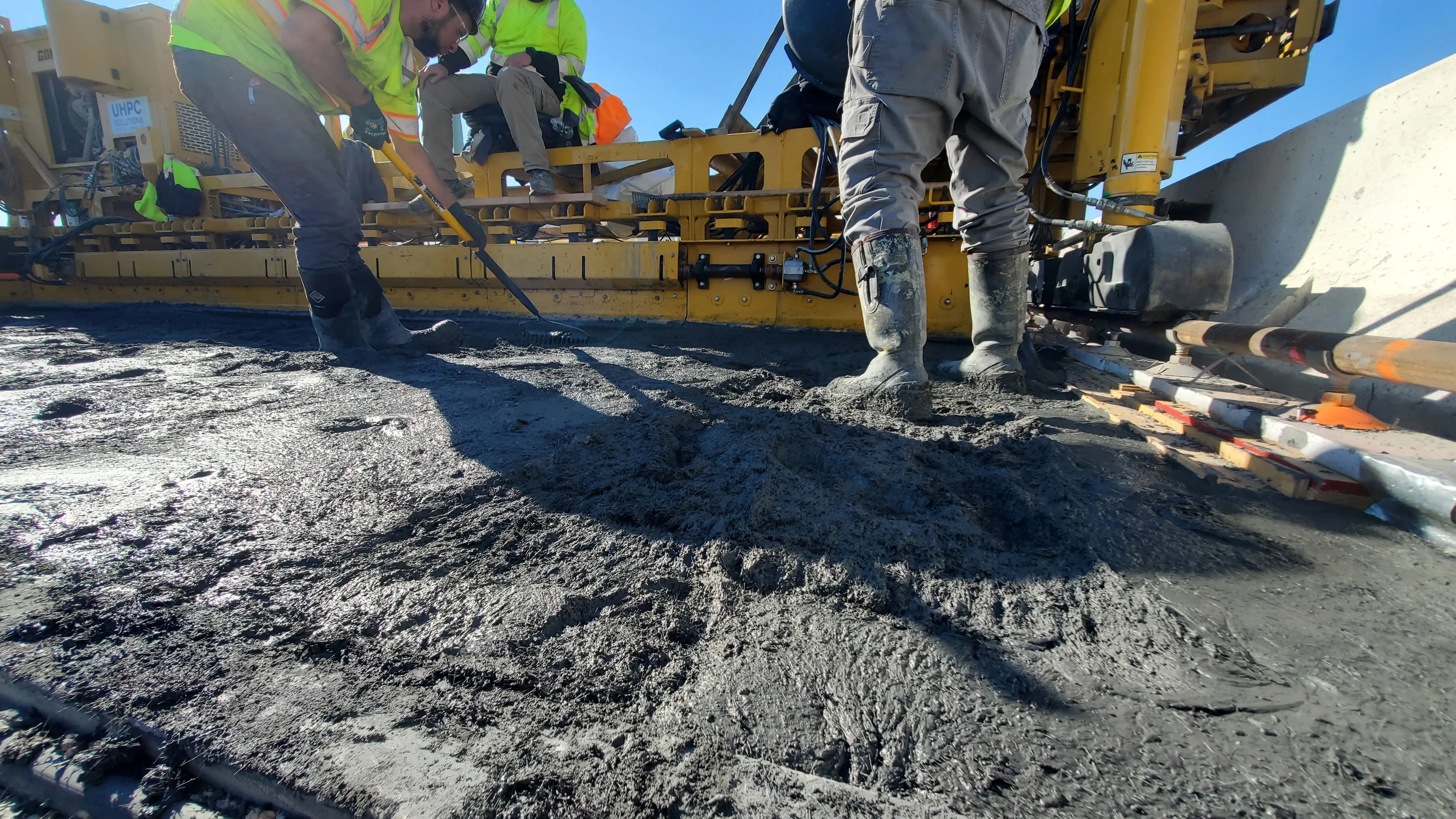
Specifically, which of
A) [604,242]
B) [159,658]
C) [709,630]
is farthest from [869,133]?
[604,242]

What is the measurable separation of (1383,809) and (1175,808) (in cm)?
17

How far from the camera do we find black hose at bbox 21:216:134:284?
18.5 feet

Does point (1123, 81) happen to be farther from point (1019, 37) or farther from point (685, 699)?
point (685, 699)

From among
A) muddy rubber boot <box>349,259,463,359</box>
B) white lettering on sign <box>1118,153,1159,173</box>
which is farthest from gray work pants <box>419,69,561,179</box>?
white lettering on sign <box>1118,153,1159,173</box>

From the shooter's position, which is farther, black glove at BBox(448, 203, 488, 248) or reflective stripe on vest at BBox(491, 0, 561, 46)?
reflective stripe on vest at BBox(491, 0, 561, 46)

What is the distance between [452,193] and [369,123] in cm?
96

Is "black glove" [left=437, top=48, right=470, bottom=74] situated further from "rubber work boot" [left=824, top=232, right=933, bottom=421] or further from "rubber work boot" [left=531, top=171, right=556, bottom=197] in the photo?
"rubber work boot" [left=824, top=232, right=933, bottom=421]

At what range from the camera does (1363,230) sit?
289cm

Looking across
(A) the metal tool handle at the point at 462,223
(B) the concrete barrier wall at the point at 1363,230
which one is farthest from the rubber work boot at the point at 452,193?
(B) the concrete barrier wall at the point at 1363,230

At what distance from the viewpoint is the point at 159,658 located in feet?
2.31

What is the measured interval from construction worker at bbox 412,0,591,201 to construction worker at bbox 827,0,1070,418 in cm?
284

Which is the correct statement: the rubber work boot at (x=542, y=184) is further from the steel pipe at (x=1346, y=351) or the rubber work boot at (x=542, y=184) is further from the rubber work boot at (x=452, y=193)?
the steel pipe at (x=1346, y=351)

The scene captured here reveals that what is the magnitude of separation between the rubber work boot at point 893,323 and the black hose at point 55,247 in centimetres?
765

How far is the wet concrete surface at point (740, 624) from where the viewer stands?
21.4 inches
